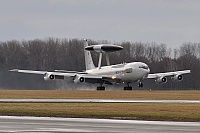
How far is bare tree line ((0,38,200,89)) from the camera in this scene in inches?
5699

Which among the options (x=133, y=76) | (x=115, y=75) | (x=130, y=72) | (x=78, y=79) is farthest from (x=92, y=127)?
(x=115, y=75)

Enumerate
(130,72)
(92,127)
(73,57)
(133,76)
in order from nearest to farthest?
(92,127) → (130,72) → (133,76) → (73,57)

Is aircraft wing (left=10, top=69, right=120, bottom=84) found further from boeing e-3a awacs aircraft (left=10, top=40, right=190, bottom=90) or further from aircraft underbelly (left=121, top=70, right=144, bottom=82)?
aircraft underbelly (left=121, top=70, right=144, bottom=82)

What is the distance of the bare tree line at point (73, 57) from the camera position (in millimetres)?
144750

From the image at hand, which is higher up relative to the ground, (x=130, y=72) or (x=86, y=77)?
(x=130, y=72)

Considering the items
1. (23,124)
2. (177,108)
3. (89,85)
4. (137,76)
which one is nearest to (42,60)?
(89,85)

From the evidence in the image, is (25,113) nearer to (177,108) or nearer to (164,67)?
(177,108)

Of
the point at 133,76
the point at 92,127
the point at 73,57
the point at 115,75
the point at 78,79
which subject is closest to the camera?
the point at 92,127

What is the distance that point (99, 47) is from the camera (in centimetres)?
11238

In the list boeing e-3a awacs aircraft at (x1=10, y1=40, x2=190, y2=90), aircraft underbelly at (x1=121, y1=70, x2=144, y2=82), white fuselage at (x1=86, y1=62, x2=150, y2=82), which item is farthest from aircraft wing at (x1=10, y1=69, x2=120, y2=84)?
aircraft underbelly at (x1=121, y1=70, x2=144, y2=82)

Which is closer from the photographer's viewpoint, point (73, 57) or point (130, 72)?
point (130, 72)

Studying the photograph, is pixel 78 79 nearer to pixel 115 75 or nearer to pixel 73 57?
pixel 115 75

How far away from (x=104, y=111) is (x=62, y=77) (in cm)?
6801

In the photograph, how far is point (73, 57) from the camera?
155 m
